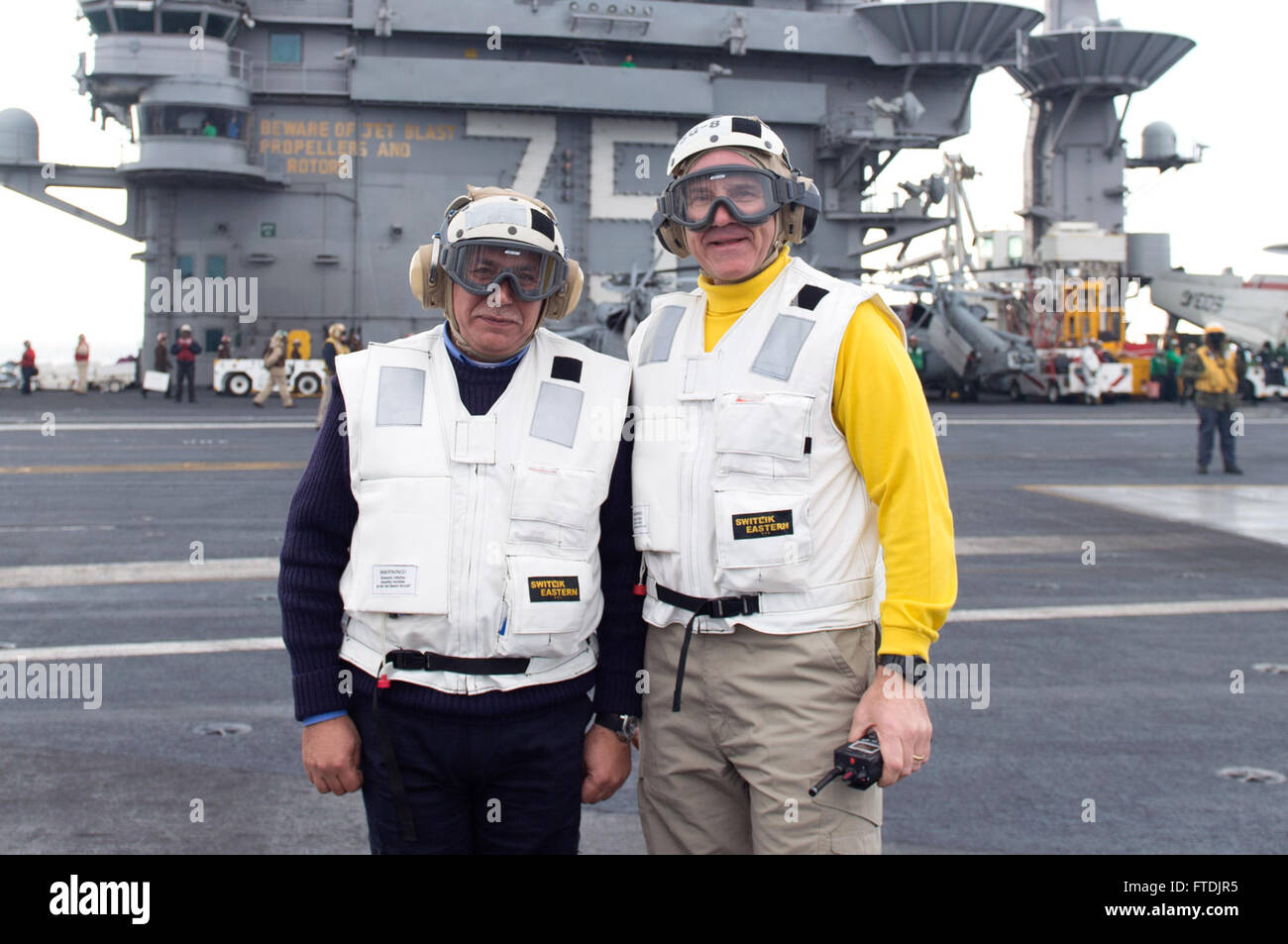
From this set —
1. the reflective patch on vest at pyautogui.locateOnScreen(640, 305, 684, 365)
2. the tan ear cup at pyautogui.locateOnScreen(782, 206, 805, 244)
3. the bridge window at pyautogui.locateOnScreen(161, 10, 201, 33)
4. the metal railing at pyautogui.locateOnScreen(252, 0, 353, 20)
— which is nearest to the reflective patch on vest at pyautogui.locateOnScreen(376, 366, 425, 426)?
the reflective patch on vest at pyautogui.locateOnScreen(640, 305, 684, 365)

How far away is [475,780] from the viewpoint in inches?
112

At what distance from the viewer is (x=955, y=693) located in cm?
634

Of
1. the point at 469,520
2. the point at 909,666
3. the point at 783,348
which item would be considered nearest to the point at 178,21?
the point at 469,520

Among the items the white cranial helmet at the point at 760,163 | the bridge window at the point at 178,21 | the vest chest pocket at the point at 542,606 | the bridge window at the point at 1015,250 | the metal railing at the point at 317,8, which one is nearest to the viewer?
the vest chest pocket at the point at 542,606

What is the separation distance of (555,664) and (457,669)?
0.24 m

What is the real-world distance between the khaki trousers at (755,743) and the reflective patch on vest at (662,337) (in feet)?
2.27

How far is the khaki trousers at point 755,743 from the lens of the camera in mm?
2760

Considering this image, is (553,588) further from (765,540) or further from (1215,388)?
(1215,388)

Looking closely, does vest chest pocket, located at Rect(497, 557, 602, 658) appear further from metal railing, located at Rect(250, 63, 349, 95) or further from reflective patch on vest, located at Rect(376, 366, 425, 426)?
metal railing, located at Rect(250, 63, 349, 95)

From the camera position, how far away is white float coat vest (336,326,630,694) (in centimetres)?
279

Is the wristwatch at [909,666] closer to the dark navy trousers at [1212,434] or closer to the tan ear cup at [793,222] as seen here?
the tan ear cup at [793,222]

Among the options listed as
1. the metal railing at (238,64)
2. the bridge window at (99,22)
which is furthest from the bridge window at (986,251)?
the bridge window at (99,22)

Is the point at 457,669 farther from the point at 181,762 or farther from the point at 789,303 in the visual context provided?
the point at 181,762
